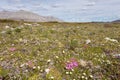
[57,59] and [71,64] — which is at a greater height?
[57,59]

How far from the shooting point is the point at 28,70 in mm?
11383

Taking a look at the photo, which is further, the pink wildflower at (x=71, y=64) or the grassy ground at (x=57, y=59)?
the pink wildflower at (x=71, y=64)

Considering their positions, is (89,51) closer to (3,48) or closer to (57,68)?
(57,68)

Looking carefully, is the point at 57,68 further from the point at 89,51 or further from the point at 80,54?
the point at 89,51

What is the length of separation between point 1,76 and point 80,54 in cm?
504

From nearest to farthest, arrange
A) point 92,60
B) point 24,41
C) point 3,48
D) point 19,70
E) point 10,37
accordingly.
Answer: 1. point 19,70
2. point 92,60
3. point 3,48
4. point 24,41
5. point 10,37

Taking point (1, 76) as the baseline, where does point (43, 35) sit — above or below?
above

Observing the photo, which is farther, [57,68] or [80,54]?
[80,54]

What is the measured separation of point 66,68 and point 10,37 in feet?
24.4

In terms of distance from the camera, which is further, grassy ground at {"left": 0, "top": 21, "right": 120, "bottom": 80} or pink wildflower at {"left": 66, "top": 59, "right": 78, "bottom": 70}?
pink wildflower at {"left": 66, "top": 59, "right": 78, "bottom": 70}

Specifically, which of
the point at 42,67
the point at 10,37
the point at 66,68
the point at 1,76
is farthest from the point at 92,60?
the point at 10,37

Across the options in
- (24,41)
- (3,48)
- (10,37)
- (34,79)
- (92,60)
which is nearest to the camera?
(34,79)

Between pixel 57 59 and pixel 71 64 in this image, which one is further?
pixel 57 59

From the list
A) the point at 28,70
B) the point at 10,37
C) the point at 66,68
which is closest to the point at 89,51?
the point at 66,68
